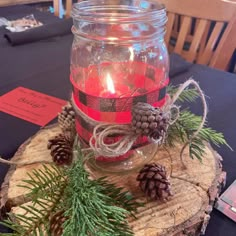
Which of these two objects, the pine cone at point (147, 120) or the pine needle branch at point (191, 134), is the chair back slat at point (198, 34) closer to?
the pine needle branch at point (191, 134)

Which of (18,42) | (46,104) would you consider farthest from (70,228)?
(18,42)

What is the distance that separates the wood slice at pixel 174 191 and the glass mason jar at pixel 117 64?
42 mm

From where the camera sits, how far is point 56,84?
32.9 inches

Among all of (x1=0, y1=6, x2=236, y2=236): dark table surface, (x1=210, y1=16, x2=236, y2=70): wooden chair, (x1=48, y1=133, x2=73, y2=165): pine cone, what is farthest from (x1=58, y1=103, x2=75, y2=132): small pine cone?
(x1=210, y1=16, x2=236, y2=70): wooden chair

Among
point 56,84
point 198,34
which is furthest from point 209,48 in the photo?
point 56,84

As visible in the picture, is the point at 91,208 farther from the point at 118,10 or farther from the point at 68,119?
the point at 118,10

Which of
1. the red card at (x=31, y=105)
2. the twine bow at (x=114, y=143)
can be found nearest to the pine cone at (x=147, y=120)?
the twine bow at (x=114, y=143)

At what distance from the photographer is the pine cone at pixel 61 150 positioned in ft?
1.58

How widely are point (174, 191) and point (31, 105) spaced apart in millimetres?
418

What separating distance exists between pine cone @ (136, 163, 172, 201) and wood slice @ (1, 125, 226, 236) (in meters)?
0.02

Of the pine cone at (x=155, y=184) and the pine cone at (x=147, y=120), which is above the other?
the pine cone at (x=147, y=120)

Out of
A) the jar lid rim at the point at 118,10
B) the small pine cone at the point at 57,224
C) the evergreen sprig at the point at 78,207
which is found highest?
the jar lid rim at the point at 118,10

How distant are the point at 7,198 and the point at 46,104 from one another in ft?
1.10

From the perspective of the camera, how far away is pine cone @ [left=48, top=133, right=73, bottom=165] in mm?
480
